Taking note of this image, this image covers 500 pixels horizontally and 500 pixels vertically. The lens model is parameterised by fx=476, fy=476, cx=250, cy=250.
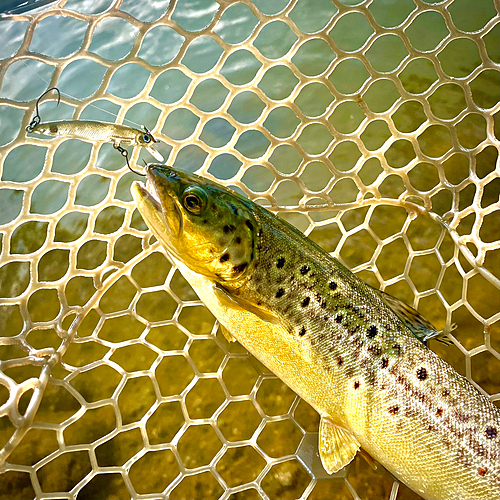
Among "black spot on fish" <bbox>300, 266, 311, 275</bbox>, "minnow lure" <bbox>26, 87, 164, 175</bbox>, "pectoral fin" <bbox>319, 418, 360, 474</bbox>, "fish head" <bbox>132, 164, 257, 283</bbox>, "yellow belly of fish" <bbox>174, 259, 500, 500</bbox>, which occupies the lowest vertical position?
"pectoral fin" <bbox>319, 418, 360, 474</bbox>

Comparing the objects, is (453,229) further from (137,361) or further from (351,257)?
(137,361)

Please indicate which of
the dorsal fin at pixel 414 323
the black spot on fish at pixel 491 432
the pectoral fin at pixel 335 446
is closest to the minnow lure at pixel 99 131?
the dorsal fin at pixel 414 323

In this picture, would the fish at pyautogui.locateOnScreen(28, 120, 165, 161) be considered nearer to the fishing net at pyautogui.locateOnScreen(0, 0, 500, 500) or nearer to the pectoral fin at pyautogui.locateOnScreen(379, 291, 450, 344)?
the fishing net at pyautogui.locateOnScreen(0, 0, 500, 500)

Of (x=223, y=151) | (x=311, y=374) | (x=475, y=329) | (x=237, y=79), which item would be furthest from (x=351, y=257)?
(x=237, y=79)

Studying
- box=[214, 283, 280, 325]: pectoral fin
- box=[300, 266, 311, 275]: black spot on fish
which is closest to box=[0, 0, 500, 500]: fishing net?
box=[214, 283, 280, 325]: pectoral fin

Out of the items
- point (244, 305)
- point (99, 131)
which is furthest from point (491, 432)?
point (99, 131)
